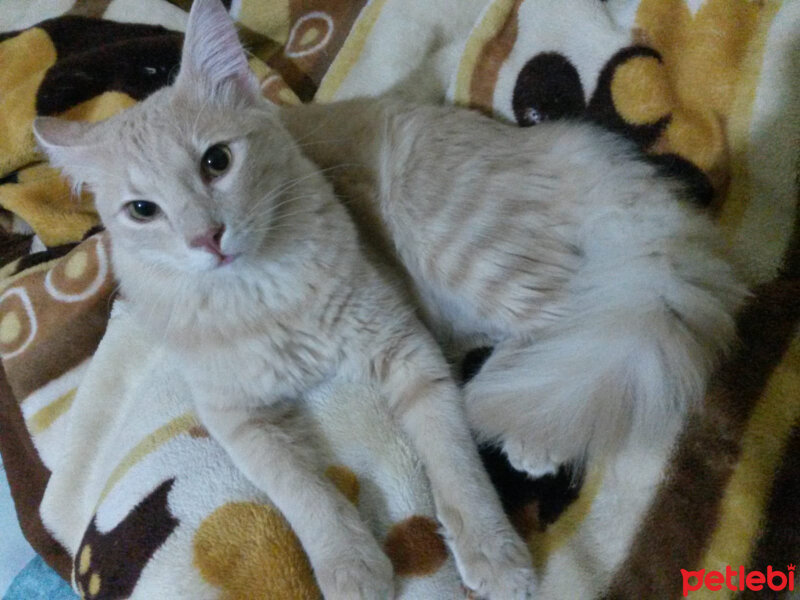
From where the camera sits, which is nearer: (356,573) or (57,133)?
(356,573)

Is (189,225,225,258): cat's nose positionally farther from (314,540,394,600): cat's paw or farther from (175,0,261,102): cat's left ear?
(314,540,394,600): cat's paw

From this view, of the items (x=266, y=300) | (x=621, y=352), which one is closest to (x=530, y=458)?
(x=621, y=352)

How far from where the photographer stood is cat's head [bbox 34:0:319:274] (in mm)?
916

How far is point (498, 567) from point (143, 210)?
0.81 m

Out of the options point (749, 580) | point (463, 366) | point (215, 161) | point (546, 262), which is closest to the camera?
point (749, 580)

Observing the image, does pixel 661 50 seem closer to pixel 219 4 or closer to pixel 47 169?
pixel 219 4

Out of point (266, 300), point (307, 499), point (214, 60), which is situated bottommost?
point (307, 499)

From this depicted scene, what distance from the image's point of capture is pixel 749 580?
0.78m

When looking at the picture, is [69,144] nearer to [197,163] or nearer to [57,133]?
[57,133]

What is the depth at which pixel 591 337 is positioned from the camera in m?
0.96

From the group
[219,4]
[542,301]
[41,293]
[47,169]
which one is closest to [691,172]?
[542,301]

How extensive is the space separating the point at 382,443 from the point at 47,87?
1455 mm

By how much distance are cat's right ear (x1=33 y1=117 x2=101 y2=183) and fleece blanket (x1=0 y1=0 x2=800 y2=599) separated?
1.49 ft

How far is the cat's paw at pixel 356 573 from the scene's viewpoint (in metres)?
0.86
